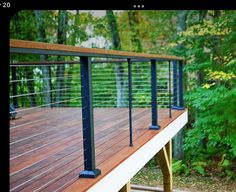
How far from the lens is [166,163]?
→ 17.1ft

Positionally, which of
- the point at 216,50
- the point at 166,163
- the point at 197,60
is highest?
the point at 216,50

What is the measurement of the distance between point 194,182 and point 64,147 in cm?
555

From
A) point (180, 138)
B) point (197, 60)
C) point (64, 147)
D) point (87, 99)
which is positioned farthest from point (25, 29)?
point (87, 99)

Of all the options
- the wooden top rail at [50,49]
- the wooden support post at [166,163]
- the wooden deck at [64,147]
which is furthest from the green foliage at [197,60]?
the wooden top rail at [50,49]

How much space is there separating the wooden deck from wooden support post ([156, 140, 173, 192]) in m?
0.54

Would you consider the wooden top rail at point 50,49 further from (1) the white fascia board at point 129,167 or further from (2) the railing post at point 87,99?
(1) the white fascia board at point 129,167

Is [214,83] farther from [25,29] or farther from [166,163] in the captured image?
[25,29]

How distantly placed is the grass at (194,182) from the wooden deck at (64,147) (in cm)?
300

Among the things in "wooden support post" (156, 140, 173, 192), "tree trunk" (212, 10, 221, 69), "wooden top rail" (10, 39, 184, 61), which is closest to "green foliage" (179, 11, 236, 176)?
"tree trunk" (212, 10, 221, 69)

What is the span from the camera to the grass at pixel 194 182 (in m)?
7.52

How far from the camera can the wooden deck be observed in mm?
2043

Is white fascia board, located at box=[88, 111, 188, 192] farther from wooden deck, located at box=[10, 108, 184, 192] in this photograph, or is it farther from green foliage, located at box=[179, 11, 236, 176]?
green foliage, located at box=[179, 11, 236, 176]

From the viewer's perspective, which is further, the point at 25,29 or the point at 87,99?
the point at 25,29
